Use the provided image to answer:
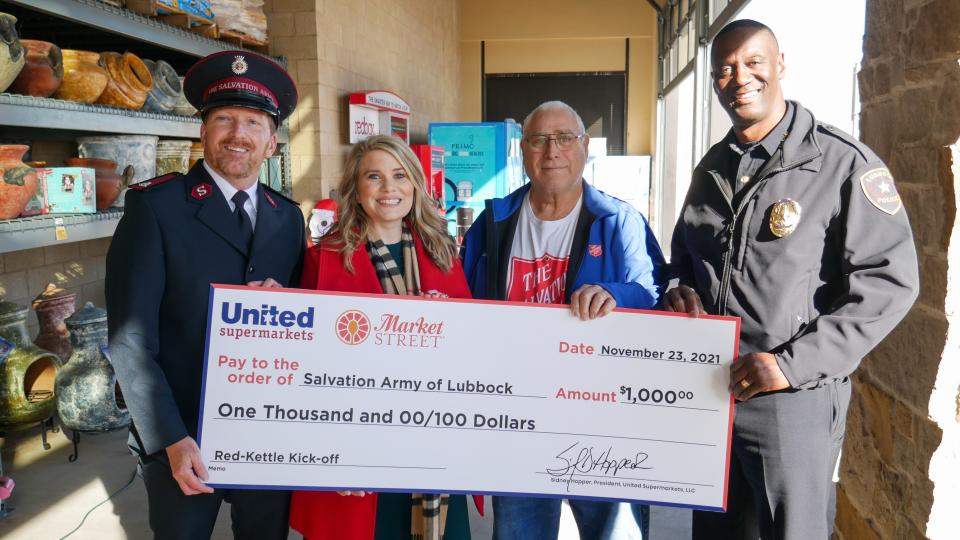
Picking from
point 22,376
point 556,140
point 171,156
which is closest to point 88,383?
point 22,376

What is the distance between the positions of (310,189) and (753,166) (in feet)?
16.6

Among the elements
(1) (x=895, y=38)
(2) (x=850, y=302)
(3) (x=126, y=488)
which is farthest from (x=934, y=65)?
(3) (x=126, y=488)

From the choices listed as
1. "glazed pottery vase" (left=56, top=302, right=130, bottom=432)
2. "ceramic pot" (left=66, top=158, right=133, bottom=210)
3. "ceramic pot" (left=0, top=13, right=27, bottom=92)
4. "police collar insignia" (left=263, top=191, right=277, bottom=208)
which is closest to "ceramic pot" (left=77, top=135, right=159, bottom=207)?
"ceramic pot" (left=66, top=158, right=133, bottom=210)

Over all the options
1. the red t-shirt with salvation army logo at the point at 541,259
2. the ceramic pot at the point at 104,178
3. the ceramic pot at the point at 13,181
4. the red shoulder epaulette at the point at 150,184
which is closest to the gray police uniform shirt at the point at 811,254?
the red t-shirt with salvation army logo at the point at 541,259

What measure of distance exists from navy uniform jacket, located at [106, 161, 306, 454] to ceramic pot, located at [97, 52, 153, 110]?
2301 mm

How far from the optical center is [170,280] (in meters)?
1.82

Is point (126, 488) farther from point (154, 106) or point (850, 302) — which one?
point (850, 302)

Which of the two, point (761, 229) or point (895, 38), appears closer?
point (761, 229)

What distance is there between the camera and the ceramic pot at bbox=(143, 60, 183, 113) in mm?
4133

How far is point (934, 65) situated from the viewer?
1850 millimetres

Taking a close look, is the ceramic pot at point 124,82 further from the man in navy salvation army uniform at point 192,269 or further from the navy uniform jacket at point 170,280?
the navy uniform jacket at point 170,280

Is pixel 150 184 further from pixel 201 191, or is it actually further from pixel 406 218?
pixel 406 218

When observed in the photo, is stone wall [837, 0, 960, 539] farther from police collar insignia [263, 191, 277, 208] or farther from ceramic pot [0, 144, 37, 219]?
ceramic pot [0, 144, 37, 219]

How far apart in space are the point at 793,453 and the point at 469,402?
33.9 inches
